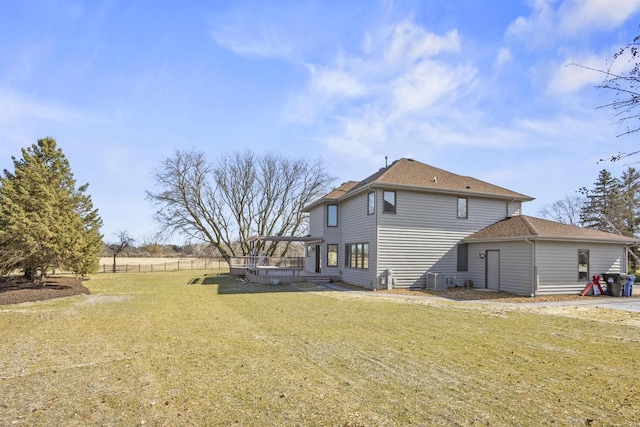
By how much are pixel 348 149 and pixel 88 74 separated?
1381 cm

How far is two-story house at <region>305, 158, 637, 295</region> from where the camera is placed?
15.2 metres

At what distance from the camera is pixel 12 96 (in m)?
12.0

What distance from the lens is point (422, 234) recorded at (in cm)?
1738

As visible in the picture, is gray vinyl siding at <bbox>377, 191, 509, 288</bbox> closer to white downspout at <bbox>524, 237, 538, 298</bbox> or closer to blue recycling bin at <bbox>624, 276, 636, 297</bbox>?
white downspout at <bbox>524, 237, 538, 298</bbox>

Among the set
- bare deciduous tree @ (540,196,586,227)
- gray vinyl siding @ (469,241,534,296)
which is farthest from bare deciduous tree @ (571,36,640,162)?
bare deciduous tree @ (540,196,586,227)

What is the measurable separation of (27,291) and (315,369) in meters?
13.8

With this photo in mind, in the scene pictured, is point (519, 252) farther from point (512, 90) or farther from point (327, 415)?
point (327, 415)

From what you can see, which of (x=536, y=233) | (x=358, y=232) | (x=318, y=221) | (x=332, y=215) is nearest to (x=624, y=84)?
(x=536, y=233)

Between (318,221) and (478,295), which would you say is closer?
(478,295)

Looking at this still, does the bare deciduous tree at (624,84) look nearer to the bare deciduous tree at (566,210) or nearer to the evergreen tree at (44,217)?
the evergreen tree at (44,217)

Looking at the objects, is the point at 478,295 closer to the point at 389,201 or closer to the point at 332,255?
the point at 389,201

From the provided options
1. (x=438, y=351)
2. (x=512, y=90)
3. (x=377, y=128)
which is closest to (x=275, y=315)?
(x=438, y=351)

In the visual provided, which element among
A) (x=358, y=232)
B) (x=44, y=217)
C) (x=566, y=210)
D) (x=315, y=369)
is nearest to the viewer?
(x=315, y=369)

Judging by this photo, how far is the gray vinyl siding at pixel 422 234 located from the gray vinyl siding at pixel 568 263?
3.85 m
